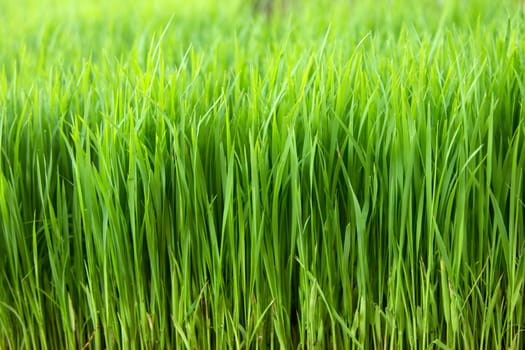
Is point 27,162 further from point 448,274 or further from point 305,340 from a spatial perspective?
point 448,274

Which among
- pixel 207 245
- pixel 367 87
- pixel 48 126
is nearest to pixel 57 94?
pixel 48 126

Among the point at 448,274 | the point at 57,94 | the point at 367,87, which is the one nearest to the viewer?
the point at 448,274

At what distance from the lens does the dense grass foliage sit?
1.05 meters

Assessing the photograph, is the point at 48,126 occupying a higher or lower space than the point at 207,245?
higher

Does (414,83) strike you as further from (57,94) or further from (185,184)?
(57,94)

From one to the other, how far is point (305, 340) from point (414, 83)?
47 centimetres

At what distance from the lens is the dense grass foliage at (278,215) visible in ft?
3.45

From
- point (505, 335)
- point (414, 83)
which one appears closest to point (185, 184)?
point (414, 83)

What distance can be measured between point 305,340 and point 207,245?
23 cm

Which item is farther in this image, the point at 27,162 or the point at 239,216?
the point at 27,162

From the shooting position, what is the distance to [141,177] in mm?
1100

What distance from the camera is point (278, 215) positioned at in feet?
3.59

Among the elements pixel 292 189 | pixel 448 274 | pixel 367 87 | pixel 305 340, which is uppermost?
pixel 367 87

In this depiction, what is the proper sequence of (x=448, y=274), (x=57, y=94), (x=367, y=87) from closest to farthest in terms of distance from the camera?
(x=448, y=274), (x=367, y=87), (x=57, y=94)
